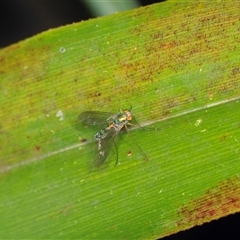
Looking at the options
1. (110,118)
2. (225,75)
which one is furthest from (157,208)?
(225,75)

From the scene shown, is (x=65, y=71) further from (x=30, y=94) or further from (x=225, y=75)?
(x=225, y=75)

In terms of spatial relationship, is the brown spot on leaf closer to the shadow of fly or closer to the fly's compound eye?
the shadow of fly

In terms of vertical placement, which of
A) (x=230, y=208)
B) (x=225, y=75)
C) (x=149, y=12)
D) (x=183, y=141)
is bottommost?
(x=230, y=208)

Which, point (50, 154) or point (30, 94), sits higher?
point (30, 94)

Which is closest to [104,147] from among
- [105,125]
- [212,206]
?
[105,125]

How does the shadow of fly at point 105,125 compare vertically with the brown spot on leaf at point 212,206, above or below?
above

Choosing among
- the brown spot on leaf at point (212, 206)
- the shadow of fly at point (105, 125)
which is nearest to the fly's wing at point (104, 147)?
the shadow of fly at point (105, 125)

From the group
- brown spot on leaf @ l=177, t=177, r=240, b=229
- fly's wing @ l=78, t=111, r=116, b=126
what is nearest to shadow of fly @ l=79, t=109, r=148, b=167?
fly's wing @ l=78, t=111, r=116, b=126

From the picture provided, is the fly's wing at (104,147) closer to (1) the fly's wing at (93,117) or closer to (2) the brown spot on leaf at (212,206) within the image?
(1) the fly's wing at (93,117)
